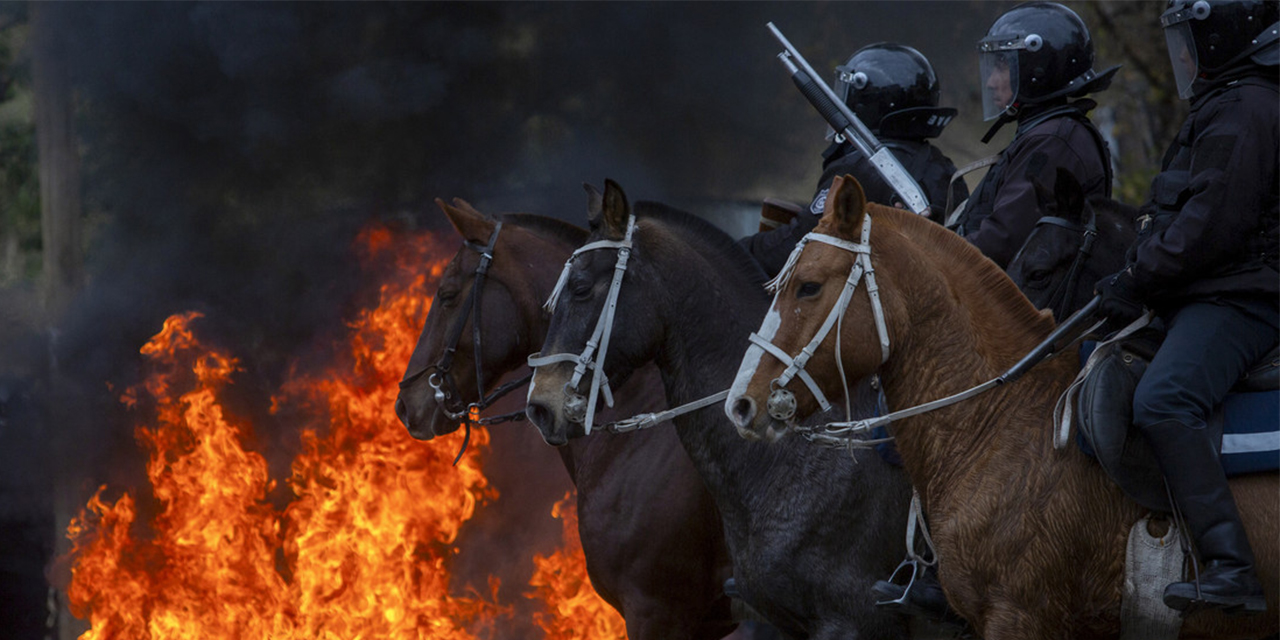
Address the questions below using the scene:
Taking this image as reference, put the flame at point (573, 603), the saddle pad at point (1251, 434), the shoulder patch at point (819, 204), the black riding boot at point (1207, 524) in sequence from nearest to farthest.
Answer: the black riding boot at point (1207, 524), the saddle pad at point (1251, 434), the shoulder patch at point (819, 204), the flame at point (573, 603)

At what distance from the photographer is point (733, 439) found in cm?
513

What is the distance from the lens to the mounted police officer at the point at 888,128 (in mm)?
5887

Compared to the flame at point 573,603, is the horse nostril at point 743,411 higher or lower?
higher

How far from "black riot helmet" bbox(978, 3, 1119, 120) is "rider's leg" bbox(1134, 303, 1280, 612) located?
1768 mm

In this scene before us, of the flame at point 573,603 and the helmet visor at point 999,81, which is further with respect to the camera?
the flame at point 573,603

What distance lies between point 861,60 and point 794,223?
3.80 feet

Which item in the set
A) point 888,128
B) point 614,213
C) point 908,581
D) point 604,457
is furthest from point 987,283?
point 604,457

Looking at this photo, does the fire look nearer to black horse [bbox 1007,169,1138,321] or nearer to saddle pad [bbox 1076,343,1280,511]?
black horse [bbox 1007,169,1138,321]

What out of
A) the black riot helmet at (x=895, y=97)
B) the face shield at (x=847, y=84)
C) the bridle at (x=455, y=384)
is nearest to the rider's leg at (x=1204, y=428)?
the black riot helmet at (x=895, y=97)

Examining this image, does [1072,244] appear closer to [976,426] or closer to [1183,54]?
[1183,54]

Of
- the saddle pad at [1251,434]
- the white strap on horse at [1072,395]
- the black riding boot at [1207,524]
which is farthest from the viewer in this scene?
the white strap on horse at [1072,395]

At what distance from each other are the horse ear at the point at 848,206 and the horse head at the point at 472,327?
92.7 inches

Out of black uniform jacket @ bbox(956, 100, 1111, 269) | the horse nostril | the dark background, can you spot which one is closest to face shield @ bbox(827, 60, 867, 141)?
black uniform jacket @ bbox(956, 100, 1111, 269)

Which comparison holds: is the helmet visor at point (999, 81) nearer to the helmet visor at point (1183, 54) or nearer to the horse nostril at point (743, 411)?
the helmet visor at point (1183, 54)
